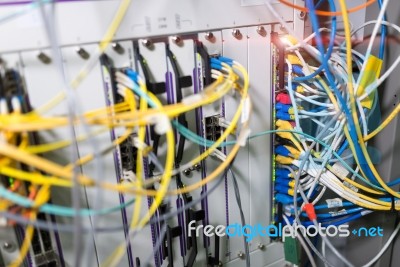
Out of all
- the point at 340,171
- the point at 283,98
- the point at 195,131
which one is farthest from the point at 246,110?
the point at 340,171

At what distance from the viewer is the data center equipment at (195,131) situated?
0.75 m

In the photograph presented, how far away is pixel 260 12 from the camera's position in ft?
3.44

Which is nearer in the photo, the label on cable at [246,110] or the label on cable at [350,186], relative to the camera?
the label on cable at [246,110]

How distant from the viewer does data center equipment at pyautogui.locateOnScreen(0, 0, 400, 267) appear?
75 cm

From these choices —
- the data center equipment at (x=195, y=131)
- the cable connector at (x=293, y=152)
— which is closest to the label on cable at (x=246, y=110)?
the data center equipment at (x=195, y=131)

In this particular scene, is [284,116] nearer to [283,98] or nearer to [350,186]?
[283,98]

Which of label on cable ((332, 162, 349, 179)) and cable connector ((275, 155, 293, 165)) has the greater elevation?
cable connector ((275, 155, 293, 165))

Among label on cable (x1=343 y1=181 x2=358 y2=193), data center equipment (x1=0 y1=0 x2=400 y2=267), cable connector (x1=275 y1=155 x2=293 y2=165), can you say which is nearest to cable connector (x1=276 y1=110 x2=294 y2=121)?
data center equipment (x1=0 y1=0 x2=400 y2=267)

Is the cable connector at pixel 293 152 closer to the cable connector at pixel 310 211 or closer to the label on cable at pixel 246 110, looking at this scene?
the cable connector at pixel 310 211

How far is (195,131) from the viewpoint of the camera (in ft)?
3.36

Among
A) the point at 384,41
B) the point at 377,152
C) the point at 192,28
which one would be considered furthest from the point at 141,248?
the point at 384,41

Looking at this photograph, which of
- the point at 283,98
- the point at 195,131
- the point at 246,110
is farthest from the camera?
the point at 283,98

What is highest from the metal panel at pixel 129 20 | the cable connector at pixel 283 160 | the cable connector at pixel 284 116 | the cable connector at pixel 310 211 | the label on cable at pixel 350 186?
the metal panel at pixel 129 20

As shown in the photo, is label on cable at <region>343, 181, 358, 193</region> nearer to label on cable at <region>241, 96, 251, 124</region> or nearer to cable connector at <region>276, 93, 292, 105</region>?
cable connector at <region>276, 93, 292, 105</region>
